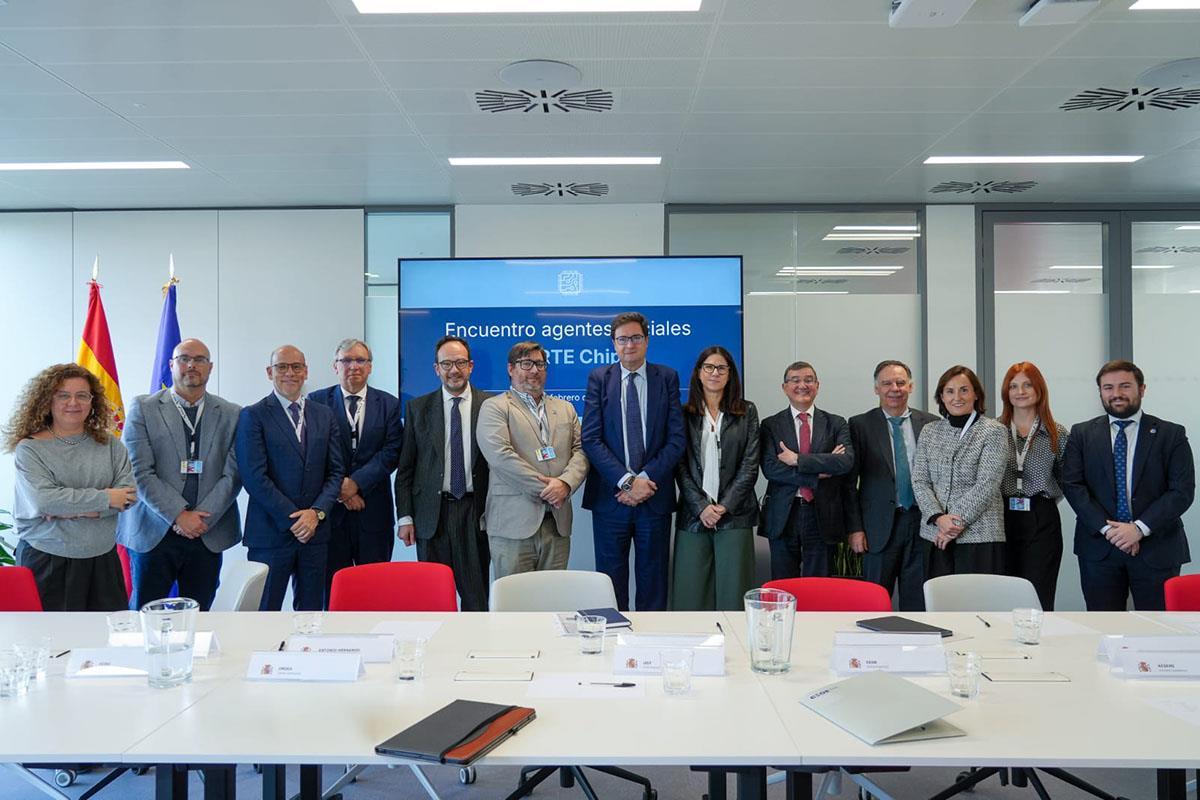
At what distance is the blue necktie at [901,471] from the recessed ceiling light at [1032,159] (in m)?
1.77

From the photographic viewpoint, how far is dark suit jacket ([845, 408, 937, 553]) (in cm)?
470

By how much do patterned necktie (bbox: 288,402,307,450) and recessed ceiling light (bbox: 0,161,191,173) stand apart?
79.2 inches

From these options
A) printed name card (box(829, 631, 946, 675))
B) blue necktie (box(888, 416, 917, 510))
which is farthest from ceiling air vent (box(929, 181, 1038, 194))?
printed name card (box(829, 631, 946, 675))

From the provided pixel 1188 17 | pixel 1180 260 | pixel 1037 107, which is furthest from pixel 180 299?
pixel 1180 260

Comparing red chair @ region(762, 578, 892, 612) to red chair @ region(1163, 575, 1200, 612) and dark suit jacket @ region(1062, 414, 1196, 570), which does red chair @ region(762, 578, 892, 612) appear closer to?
red chair @ region(1163, 575, 1200, 612)

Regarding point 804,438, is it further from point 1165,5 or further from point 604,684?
point 604,684

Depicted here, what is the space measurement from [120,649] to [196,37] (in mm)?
2486

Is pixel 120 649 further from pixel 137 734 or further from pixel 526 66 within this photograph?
pixel 526 66

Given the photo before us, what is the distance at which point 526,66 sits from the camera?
3828 millimetres

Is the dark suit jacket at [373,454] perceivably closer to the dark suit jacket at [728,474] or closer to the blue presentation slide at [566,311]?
the blue presentation slide at [566,311]

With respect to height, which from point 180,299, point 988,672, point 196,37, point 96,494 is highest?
point 196,37

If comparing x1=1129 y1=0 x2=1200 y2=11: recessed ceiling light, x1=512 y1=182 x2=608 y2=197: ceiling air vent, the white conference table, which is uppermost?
x1=512 y1=182 x2=608 y2=197: ceiling air vent

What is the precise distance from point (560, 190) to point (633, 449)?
2323 mm

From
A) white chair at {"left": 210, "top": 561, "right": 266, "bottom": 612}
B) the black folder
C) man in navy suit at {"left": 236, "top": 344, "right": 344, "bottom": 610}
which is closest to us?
the black folder
